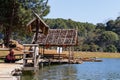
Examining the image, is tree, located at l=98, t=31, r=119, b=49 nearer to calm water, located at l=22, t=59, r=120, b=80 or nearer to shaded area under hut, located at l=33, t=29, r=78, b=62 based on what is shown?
shaded area under hut, located at l=33, t=29, r=78, b=62

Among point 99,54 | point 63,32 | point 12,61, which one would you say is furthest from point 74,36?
point 99,54

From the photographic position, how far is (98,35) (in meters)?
128

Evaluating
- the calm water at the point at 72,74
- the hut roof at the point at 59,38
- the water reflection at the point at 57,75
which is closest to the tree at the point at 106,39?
the hut roof at the point at 59,38

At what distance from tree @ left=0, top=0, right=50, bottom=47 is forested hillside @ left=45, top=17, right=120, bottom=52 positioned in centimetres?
3167

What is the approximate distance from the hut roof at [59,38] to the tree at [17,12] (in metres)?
3.13

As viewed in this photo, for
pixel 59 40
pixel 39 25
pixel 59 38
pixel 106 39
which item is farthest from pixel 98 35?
pixel 39 25

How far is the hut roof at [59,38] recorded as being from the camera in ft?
163

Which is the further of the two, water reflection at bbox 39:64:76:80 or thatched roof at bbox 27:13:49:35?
thatched roof at bbox 27:13:49:35

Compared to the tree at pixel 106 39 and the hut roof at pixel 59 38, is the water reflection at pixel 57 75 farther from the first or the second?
the tree at pixel 106 39

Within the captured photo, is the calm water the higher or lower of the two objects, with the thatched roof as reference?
lower

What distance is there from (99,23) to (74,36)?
99738 mm

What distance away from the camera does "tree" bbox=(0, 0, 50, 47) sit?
48.8 meters

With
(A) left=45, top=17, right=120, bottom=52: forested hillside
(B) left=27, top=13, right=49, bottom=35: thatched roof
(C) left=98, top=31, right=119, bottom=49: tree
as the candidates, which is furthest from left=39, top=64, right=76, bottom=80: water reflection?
(C) left=98, top=31, right=119, bottom=49: tree

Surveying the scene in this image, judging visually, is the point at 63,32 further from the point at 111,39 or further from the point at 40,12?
the point at 111,39
